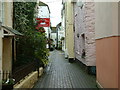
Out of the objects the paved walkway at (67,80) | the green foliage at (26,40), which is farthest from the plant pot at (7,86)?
the green foliage at (26,40)

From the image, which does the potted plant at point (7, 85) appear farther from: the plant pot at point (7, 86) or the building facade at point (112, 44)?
the building facade at point (112, 44)

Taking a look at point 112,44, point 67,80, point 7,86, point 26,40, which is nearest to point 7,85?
point 7,86

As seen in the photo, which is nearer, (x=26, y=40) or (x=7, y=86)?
(x=7, y=86)

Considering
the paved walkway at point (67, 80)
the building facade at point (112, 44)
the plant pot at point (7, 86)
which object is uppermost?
the building facade at point (112, 44)

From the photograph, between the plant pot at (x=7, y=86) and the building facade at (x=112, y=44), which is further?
the plant pot at (x=7, y=86)

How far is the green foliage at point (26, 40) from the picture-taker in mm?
11859

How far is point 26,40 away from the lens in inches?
500

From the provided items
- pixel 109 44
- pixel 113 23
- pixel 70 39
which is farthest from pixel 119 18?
pixel 70 39

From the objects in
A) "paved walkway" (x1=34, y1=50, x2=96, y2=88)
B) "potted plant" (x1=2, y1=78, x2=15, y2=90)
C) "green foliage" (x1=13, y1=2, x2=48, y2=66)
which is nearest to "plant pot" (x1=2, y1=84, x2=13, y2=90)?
"potted plant" (x1=2, y1=78, x2=15, y2=90)

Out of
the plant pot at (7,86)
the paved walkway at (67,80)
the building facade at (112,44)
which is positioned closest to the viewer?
the building facade at (112,44)

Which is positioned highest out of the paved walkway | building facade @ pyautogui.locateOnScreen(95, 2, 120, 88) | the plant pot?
building facade @ pyautogui.locateOnScreen(95, 2, 120, 88)

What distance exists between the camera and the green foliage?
467 inches

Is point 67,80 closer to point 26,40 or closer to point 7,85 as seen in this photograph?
point 26,40

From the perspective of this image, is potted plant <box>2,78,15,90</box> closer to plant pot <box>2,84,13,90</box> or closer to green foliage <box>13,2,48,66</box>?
plant pot <box>2,84,13,90</box>
